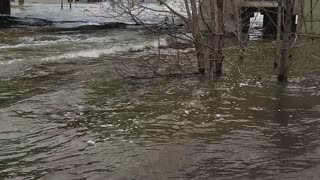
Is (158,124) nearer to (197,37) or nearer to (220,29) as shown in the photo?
(197,37)

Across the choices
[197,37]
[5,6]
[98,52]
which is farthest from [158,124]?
[5,6]

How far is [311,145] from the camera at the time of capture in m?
6.44

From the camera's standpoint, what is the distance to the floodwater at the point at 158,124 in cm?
570

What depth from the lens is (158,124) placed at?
24.5ft

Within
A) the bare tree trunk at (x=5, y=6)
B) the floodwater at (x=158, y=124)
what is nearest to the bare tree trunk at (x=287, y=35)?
the floodwater at (x=158, y=124)

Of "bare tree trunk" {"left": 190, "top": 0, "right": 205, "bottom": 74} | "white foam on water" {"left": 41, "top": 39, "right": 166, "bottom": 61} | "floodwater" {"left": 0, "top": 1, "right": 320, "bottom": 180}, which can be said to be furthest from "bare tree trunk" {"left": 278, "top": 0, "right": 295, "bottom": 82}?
"white foam on water" {"left": 41, "top": 39, "right": 166, "bottom": 61}

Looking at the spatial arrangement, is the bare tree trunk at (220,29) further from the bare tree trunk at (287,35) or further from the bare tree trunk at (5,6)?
A: the bare tree trunk at (5,6)

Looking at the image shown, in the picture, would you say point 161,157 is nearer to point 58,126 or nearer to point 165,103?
point 58,126

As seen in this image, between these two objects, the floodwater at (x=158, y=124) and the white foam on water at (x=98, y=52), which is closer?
the floodwater at (x=158, y=124)

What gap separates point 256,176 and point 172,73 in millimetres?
5991

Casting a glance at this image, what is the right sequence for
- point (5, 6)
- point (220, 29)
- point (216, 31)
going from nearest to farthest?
point (216, 31) → point (220, 29) → point (5, 6)

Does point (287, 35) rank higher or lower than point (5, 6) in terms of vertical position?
lower

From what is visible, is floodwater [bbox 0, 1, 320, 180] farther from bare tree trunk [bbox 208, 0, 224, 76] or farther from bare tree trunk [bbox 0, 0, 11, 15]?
bare tree trunk [bbox 0, 0, 11, 15]

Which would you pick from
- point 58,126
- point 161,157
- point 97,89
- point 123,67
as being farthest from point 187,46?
point 161,157
